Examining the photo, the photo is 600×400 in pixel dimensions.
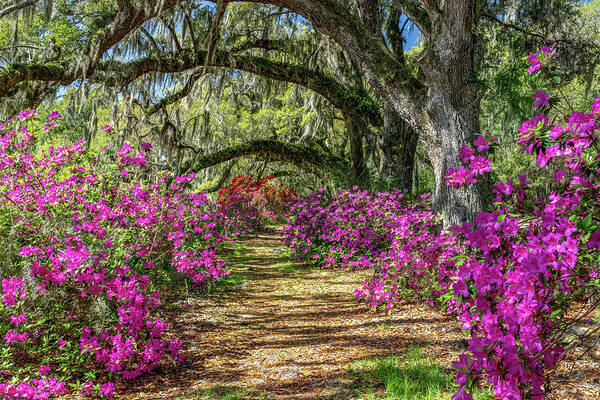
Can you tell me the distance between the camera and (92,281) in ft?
10.9

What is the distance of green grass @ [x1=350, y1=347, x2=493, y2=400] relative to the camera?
9.04 feet

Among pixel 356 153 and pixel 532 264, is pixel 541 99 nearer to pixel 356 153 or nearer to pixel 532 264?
pixel 532 264

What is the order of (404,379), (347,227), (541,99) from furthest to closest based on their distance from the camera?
(347,227)
(404,379)
(541,99)

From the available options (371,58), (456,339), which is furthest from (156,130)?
(456,339)

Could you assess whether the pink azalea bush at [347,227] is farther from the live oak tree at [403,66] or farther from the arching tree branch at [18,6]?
the arching tree branch at [18,6]

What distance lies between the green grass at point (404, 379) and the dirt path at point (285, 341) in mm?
127

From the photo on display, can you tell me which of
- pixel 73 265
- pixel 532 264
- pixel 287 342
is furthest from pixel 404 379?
pixel 73 265

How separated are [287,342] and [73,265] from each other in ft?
7.60

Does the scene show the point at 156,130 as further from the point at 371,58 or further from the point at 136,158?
the point at 371,58

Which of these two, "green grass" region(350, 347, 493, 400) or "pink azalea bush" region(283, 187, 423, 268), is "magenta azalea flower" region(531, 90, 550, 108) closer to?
"green grass" region(350, 347, 493, 400)

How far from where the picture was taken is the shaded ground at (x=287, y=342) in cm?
328

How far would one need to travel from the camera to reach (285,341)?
440cm

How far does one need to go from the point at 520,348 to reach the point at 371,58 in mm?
5201

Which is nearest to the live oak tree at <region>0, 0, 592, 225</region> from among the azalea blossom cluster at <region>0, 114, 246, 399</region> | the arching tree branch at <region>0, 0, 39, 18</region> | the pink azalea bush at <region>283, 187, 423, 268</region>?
the arching tree branch at <region>0, 0, 39, 18</region>
